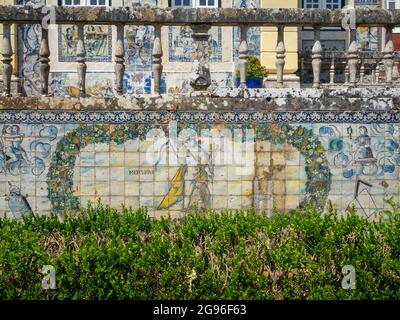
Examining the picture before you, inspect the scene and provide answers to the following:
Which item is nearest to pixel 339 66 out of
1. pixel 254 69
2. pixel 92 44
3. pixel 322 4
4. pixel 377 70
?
pixel 377 70

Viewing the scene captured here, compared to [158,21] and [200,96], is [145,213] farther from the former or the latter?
[158,21]

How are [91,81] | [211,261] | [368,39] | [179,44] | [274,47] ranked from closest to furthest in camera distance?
1. [211,261]
2. [91,81]
3. [179,44]
4. [274,47]
5. [368,39]

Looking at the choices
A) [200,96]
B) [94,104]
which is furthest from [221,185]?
[94,104]

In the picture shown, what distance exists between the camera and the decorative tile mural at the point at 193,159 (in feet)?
27.3

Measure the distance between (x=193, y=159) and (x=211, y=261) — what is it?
1.90 metres

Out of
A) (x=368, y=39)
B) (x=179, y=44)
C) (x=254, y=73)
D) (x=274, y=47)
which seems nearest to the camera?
(x=254, y=73)

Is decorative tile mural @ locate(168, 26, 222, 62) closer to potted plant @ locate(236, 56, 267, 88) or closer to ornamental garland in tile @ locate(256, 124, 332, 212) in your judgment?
potted plant @ locate(236, 56, 267, 88)

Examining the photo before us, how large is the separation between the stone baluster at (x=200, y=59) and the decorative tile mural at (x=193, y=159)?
350mm

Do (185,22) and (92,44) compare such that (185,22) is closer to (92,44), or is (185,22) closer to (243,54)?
(243,54)

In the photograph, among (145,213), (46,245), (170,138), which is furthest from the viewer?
(170,138)

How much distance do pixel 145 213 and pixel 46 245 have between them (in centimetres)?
120

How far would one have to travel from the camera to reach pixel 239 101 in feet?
27.5

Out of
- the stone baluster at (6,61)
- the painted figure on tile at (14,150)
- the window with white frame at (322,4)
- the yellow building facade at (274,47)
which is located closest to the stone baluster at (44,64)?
the stone baluster at (6,61)
